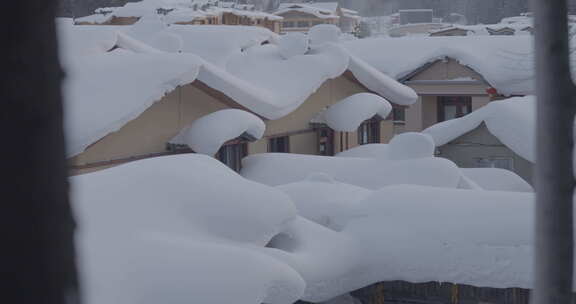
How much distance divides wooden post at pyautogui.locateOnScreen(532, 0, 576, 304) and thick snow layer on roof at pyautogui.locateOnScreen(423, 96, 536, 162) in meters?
13.9

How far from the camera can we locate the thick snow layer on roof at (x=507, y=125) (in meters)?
16.8

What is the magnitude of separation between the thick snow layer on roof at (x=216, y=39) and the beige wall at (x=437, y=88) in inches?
196

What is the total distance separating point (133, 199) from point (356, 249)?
118 inches

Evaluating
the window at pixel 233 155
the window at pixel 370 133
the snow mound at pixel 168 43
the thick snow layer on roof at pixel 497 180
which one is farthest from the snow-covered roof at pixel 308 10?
the thick snow layer on roof at pixel 497 180

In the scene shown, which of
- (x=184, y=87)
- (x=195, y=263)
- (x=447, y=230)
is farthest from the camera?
(x=184, y=87)

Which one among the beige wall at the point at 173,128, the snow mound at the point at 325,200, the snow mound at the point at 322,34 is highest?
the snow mound at the point at 322,34

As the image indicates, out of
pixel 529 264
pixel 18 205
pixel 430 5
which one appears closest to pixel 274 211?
pixel 529 264

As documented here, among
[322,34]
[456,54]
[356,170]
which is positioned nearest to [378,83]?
[322,34]

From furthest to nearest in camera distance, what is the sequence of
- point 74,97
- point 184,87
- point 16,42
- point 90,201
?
point 184,87 → point 74,97 → point 90,201 → point 16,42

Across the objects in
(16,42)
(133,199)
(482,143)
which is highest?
(16,42)

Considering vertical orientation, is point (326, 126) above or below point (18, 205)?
below

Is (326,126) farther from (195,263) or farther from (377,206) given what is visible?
(195,263)

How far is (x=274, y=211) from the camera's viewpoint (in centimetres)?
928

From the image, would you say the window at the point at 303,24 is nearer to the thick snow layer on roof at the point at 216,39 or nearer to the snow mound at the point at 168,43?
the thick snow layer on roof at the point at 216,39
